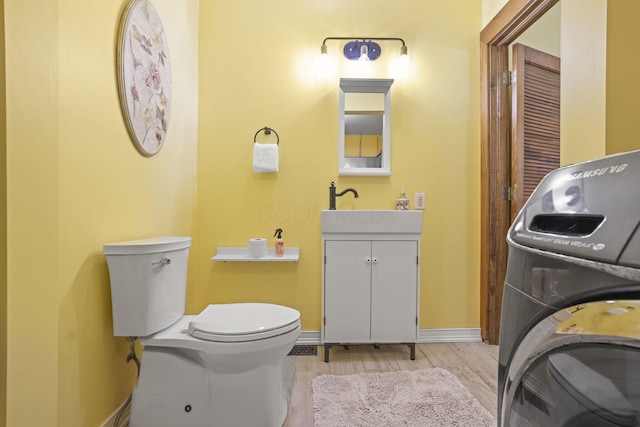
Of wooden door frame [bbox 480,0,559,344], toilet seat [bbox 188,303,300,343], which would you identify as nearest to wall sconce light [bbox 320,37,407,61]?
wooden door frame [bbox 480,0,559,344]

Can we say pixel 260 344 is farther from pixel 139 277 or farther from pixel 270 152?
pixel 270 152

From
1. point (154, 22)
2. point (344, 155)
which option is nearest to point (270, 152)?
point (344, 155)

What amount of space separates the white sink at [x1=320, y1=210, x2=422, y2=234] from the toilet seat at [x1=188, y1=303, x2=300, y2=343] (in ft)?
2.14

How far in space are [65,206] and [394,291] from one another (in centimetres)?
161

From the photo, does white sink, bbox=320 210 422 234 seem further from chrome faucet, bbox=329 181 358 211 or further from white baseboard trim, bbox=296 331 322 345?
white baseboard trim, bbox=296 331 322 345

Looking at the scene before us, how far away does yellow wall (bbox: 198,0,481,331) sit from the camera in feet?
7.15

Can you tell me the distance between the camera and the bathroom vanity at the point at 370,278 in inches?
74.2

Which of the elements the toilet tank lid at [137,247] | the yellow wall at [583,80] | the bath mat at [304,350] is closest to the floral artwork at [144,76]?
the toilet tank lid at [137,247]

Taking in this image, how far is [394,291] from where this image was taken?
1.89 m

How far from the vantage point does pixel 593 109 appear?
1205 mm

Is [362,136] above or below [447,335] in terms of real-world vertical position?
above

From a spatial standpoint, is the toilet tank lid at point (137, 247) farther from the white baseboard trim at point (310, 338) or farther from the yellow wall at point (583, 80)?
the yellow wall at point (583, 80)

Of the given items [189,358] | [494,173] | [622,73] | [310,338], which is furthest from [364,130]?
[189,358]

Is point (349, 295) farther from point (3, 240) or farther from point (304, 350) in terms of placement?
point (3, 240)
